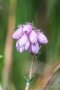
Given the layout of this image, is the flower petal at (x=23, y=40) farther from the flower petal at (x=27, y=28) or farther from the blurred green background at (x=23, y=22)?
the blurred green background at (x=23, y=22)

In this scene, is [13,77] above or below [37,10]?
below

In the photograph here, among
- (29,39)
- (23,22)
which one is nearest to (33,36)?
(29,39)

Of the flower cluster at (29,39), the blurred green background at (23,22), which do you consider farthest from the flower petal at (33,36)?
the blurred green background at (23,22)

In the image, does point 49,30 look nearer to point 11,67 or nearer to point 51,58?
point 51,58

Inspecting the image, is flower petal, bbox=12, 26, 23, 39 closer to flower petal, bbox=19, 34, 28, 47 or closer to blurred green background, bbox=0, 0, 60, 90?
flower petal, bbox=19, 34, 28, 47

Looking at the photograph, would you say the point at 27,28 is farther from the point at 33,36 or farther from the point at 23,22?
the point at 23,22

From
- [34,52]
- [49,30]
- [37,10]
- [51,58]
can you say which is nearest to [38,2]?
[37,10]
